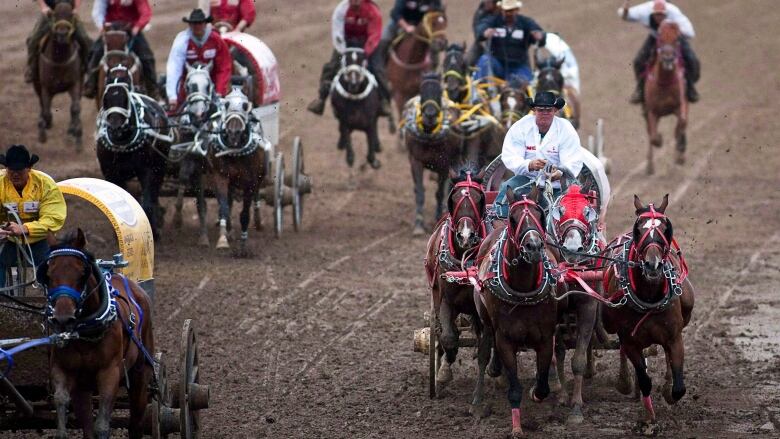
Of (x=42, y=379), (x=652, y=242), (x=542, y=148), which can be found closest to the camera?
(x=42, y=379)

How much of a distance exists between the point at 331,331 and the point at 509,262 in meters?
4.08

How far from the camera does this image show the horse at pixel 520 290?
30.5ft

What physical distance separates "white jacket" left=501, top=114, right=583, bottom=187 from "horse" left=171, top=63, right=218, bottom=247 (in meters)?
5.96

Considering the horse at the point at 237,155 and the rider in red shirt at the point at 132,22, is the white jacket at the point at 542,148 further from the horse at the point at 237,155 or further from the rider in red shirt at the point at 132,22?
the rider in red shirt at the point at 132,22

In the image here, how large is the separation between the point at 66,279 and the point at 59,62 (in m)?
14.1

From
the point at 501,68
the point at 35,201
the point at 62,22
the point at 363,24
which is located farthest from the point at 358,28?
the point at 35,201

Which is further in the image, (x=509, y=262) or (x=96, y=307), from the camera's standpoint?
(x=509, y=262)

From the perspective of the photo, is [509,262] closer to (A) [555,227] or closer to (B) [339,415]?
(A) [555,227]

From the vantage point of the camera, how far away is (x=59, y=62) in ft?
70.1

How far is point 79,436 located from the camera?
964 cm

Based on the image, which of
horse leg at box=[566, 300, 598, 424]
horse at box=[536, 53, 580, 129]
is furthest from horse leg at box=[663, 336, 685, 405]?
horse at box=[536, 53, 580, 129]

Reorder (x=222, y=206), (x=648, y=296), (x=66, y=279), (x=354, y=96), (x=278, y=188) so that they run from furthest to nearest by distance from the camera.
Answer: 1. (x=354, y=96)
2. (x=278, y=188)
3. (x=222, y=206)
4. (x=648, y=296)
5. (x=66, y=279)

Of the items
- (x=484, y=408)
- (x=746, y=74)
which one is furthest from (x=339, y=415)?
(x=746, y=74)

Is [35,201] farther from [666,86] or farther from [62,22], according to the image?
[666,86]
